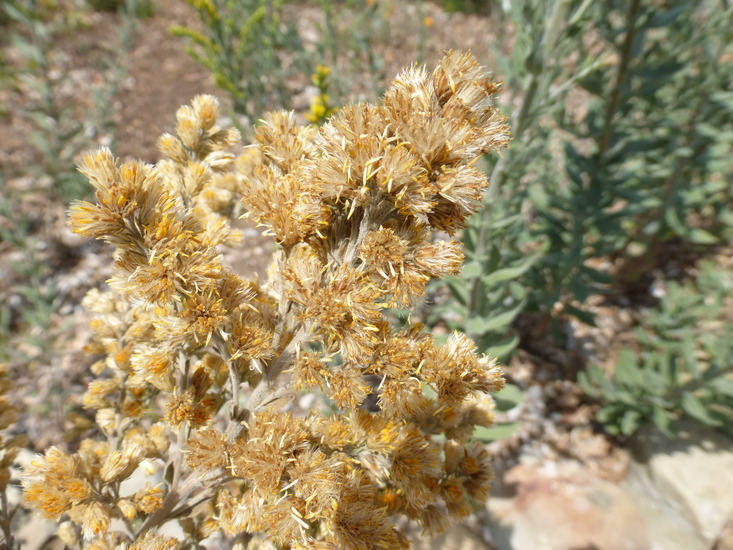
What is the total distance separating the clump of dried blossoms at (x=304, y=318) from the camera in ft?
2.96

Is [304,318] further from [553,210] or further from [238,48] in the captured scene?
[553,210]

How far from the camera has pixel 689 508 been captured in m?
2.99

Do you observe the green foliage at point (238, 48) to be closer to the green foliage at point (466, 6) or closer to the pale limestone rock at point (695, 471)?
the pale limestone rock at point (695, 471)

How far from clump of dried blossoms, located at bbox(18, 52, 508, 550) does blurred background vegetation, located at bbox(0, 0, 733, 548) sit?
3.52 feet

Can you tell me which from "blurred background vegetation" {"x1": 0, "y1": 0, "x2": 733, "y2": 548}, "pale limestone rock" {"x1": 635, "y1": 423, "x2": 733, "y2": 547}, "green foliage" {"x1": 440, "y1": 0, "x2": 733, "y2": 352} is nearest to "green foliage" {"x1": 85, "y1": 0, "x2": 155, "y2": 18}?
"blurred background vegetation" {"x1": 0, "y1": 0, "x2": 733, "y2": 548}

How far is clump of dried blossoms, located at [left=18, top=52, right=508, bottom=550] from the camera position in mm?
902

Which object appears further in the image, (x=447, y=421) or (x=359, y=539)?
(x=447, y=421)

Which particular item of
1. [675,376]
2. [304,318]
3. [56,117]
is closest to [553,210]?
[675,376]

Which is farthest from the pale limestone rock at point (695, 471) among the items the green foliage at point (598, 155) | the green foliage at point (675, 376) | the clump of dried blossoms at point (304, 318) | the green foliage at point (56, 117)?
the green foliage at point (56, 117)

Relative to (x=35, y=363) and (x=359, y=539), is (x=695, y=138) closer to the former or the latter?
(x=359, y=539)

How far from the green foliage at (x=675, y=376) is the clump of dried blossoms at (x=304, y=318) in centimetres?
235

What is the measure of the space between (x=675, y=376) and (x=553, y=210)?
1504 mm

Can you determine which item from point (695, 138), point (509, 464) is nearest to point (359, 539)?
point (509, 464)

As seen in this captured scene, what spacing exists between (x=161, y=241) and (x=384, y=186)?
17.3 inches
